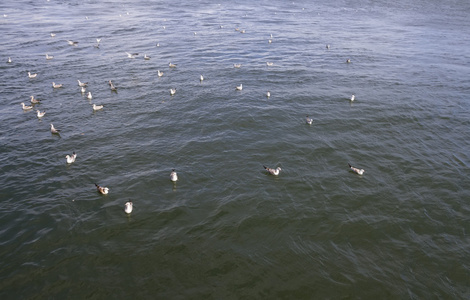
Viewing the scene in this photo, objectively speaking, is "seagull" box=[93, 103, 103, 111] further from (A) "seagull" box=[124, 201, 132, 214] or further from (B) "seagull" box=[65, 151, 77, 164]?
(A) "seagull" box=[124, 201, 132, 214]

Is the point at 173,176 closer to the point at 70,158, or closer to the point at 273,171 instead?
the point at 273,171

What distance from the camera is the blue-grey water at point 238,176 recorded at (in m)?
13.9

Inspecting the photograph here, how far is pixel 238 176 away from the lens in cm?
2023

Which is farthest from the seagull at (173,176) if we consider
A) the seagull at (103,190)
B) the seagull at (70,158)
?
the seagull at (70,158)

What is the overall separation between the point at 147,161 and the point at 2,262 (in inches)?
384

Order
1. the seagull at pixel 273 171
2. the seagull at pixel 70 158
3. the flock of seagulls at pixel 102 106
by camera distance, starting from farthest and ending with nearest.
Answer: the seagull at pixel 70 158 → the seagull at pixel 273 171 → the flock of seagulls at pixel 102 106

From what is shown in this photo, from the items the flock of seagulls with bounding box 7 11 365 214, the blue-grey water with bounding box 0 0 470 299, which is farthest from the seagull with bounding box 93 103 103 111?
the blue-grey water with bounding box 0 0 470 299

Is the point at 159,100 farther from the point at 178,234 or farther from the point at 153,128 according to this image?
the point at 178,234

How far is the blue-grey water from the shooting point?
13.9 metres

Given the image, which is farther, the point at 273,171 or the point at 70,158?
the point at 70,158

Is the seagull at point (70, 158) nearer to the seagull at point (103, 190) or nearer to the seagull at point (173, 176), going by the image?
the seagull at point (103, 190)

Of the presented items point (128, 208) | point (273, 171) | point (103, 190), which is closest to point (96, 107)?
point (103, 190)

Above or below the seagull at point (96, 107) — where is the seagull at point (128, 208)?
below

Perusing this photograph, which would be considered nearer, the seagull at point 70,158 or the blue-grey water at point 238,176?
the blue-grey water at point 238,176
